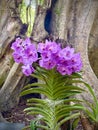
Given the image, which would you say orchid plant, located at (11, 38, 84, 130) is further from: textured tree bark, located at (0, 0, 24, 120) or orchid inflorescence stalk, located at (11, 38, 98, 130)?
textured tree bark, located at (0, 0, 24, 120)

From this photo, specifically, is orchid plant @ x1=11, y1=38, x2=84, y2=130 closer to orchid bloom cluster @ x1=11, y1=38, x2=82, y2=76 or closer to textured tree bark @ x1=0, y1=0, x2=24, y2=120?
orchid bloom cluster @ x1=11, y1=38, x2=82, y2=76

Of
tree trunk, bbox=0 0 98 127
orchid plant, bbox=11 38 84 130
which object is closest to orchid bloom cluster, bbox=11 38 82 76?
orchid plant, bbox=11 38 84 130

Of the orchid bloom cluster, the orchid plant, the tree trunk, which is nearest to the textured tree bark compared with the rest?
the tree trunk

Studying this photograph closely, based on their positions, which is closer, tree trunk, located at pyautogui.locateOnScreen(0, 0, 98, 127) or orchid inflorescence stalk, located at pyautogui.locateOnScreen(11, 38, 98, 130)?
orchid inflorescence stalk, located at pyautogui.locateOnScreen(11, 38, 98, 130)

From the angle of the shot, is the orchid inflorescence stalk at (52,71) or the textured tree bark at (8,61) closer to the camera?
the orchid inflorescence stalk at (52,71)

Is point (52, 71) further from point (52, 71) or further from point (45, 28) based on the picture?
point (45, 28)

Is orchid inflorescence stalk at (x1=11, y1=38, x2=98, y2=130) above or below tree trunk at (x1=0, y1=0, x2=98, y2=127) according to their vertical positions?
below

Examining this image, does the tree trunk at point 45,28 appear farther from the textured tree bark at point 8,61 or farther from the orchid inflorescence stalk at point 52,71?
the orchid inflorescence stalk at point 52,71

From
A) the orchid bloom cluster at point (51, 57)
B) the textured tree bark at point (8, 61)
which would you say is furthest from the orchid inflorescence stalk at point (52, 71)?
the textured tree bark at point (8, 61)
